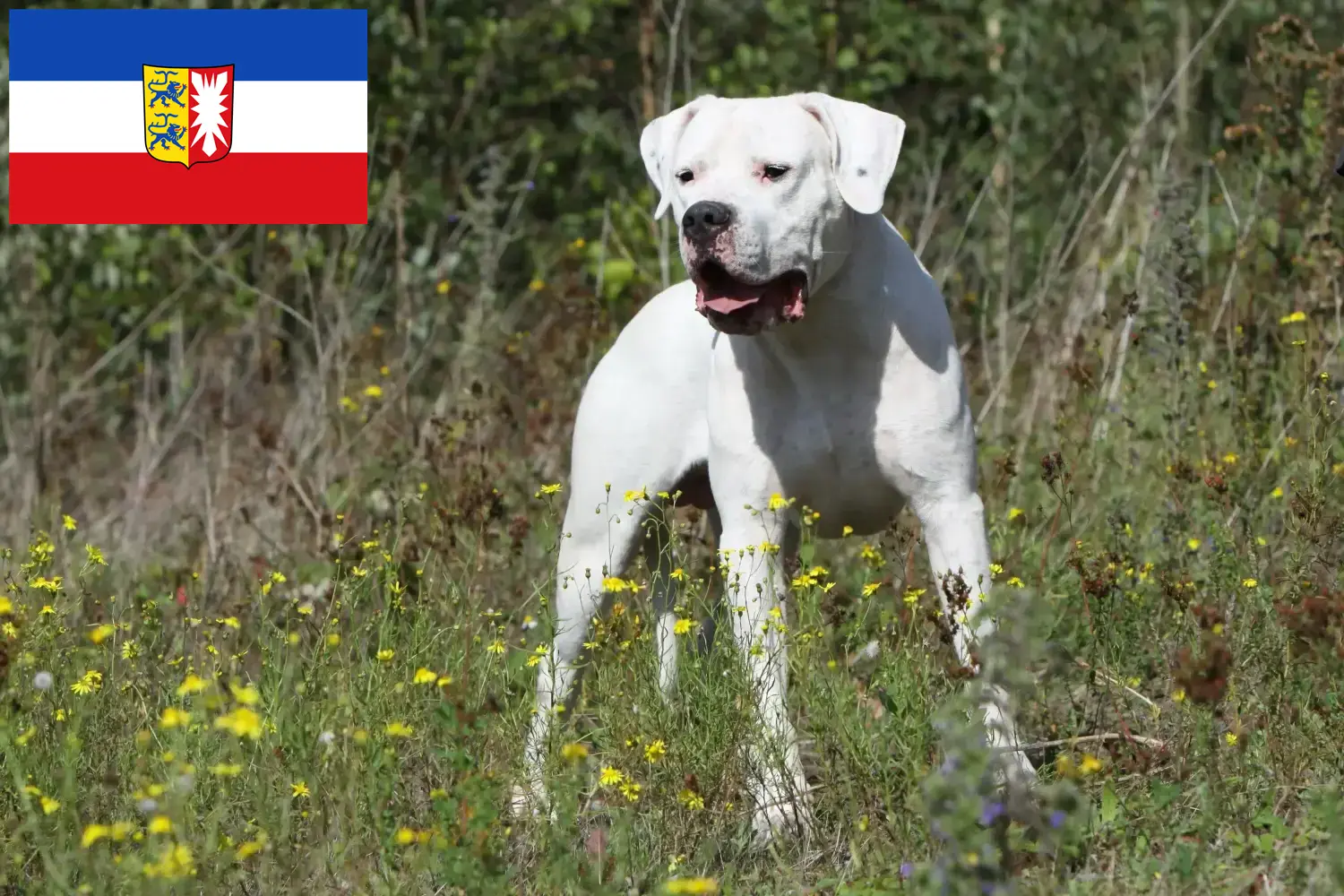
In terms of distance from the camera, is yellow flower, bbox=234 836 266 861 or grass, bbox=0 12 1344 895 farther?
grass, bbox=0 12 1344 895

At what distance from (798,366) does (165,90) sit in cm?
344

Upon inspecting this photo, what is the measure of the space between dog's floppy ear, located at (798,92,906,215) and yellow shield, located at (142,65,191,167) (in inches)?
132

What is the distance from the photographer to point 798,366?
400 centimetres

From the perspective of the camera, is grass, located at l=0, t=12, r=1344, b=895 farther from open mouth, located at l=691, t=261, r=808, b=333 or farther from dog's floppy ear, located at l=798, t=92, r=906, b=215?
dog's floppy ear, located at l=798, t=92, r=906, b=215

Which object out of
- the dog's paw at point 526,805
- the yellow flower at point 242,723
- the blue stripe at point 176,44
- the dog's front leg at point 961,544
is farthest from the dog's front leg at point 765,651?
the blue stripe at point 176,44

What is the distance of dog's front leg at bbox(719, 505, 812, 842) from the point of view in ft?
11.9

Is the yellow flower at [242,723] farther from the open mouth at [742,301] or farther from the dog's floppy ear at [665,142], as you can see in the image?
the dog's floppy ear at [665,142]

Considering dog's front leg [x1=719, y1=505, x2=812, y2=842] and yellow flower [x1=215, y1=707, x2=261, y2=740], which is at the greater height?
yellow flower [x1=215, y1=707, x2=261, y2=740]

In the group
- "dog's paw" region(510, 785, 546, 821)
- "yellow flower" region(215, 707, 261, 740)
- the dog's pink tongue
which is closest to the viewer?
"yellow flower" region(215, 707, 261, 740)

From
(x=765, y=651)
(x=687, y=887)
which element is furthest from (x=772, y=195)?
(x=687, y=887)

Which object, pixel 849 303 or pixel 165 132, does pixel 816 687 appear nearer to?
pixel 849 303

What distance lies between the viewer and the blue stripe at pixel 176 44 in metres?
6.50

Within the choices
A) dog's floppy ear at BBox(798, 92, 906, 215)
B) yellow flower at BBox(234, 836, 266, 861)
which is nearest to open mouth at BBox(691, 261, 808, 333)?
dog's floppy ear at BBox(798, 92, 906, 215)

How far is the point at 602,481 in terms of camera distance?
173 inches
